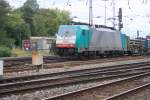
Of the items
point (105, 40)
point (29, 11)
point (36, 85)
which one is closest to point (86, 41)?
point (105, 40)

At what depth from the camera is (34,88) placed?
12.9 m

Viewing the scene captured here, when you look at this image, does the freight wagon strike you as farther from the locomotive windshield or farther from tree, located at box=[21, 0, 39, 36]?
tree, located at box=[21, 0, 39, 36]

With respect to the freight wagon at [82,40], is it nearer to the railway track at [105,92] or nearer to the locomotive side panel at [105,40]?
the locomotive side panel at [105,40]

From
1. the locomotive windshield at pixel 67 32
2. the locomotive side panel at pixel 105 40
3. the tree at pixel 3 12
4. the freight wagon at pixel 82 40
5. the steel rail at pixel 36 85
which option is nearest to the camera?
the steel rail at pixel 36 85

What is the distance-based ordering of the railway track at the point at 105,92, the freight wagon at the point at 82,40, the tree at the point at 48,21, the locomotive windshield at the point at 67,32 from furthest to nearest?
the tree at the point at 48,21
the locomotive windshield at the point at 67,32
the freight wagon at the point at 82,40
the railway track at the point at 105,92

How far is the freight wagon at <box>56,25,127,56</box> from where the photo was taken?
32.7 m

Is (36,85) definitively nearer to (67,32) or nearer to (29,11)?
(67,32)

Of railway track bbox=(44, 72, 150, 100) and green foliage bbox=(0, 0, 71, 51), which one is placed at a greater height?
green foliage bbox=(0, 0, 71, 51)

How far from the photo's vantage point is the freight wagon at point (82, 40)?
1288 inches

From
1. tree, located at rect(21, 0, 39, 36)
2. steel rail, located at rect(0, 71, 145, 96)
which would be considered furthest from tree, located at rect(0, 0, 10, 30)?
steel rail, located at rect(0, 71, 145, 96)

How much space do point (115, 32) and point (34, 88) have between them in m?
27.2

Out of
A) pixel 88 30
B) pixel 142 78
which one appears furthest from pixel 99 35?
pixel 142 78

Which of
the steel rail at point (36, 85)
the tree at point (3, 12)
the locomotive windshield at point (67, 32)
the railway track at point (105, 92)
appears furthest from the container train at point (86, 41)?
the tree at point (3, 12)

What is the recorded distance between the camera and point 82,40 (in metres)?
33.0
